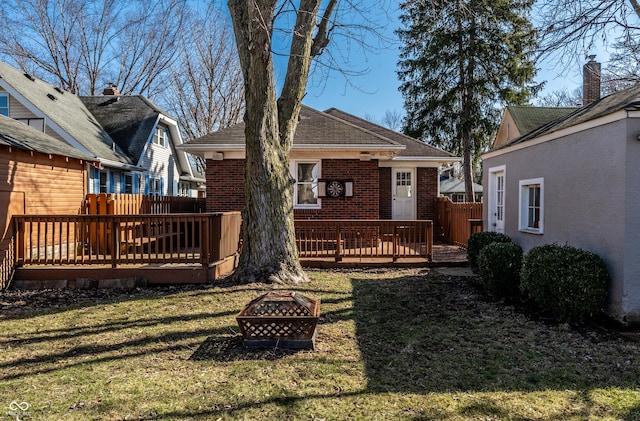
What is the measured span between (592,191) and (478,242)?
311 centimetres

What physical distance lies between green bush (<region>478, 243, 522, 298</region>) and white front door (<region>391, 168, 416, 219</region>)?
763 centimetres

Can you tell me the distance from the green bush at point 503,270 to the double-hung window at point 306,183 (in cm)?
591

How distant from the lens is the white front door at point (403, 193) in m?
14.8

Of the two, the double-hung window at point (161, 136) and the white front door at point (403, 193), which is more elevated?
the double-hung window at point (161, 136)

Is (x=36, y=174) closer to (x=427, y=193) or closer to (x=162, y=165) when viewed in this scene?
(x=162, y=165)

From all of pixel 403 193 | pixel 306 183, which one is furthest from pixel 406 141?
pixel 306 183

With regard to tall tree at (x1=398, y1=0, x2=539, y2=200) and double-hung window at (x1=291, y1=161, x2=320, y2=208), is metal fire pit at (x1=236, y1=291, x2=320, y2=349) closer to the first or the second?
double-hung window at (x1=291, y1=161, x2=320, y2=208)

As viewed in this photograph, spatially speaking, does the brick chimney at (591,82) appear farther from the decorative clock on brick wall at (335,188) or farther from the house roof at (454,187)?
the house roof at (454,187)

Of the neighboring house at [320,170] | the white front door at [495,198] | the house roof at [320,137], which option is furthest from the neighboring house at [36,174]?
the white front door at [495,198]

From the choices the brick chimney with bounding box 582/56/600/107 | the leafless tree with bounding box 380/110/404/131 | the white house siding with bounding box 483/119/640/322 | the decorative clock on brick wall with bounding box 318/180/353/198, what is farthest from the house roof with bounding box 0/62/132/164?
the leafless tree with bounding box 380/110/404/131

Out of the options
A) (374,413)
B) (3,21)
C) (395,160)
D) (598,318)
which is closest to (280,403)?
(374,413)

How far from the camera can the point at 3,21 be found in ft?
71.4

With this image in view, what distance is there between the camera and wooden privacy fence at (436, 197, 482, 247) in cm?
1217

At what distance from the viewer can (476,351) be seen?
14.9 feet
